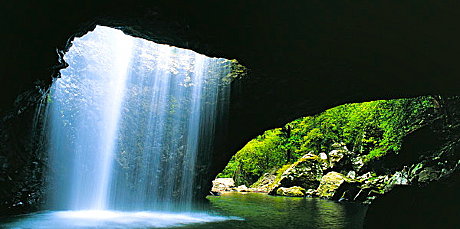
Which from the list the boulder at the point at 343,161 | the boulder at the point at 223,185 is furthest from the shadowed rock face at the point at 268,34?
the boulder at the point at 223,185

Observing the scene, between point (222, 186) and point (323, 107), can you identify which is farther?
point (222, 186)

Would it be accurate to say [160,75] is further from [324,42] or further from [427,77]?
[427,77]

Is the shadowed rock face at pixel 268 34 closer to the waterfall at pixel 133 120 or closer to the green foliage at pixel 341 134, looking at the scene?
the waterfall at pixel 133 120

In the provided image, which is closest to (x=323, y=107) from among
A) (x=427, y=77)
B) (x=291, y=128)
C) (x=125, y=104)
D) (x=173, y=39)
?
(x=427, y=77)

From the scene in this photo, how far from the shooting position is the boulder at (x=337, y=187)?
16281mm

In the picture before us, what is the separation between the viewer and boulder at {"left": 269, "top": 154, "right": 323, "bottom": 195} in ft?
66.4

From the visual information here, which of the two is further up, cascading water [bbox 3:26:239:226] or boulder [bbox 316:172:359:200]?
cascading water [bbox 3:26:239:226]

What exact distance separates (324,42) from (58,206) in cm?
1033

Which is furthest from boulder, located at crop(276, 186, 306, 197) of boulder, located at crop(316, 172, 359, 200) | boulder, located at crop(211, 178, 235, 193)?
boulder, located at crop(211, 178, 235, 193)

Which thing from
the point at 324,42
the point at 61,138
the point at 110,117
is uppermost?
the point at 324,42

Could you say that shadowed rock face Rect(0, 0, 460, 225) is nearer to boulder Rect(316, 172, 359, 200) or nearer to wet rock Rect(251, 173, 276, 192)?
boulder Rect(316, 172, 359, 200)

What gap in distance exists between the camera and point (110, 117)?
12602mm

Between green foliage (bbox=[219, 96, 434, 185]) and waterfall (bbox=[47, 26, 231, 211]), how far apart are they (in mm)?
7217

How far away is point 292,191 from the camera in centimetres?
1925
